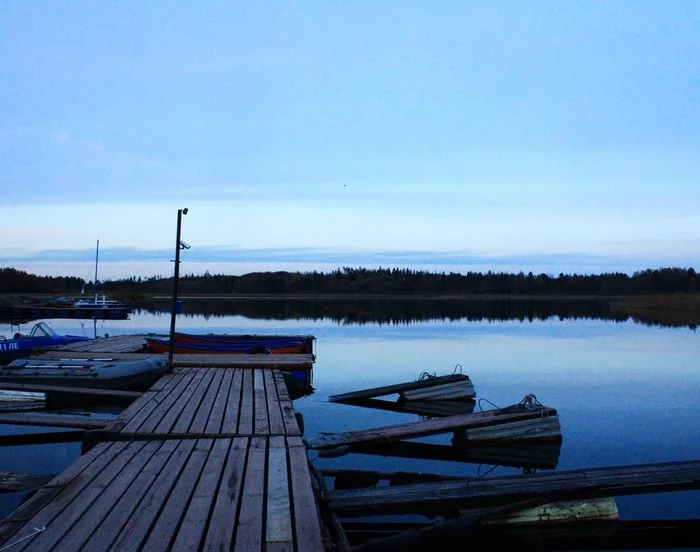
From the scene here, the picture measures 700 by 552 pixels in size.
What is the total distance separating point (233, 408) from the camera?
1031cm

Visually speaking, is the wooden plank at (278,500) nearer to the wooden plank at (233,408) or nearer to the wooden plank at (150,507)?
the wooden plank at (150,507)

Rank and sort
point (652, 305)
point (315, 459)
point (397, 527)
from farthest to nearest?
point (652, 305)
point (315, 459)
point (397, 527)

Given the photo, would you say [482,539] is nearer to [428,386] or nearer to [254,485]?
[254,485]

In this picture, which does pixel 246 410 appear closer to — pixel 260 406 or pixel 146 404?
pixel 260 406

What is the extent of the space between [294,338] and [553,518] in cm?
1464

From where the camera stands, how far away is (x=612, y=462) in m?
10.6

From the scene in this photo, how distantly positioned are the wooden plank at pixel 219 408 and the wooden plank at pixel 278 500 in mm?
1410

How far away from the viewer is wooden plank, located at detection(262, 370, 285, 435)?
874 cm

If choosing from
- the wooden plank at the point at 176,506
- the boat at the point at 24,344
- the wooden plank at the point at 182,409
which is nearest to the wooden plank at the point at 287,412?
the wooden plank at the point at 182,409

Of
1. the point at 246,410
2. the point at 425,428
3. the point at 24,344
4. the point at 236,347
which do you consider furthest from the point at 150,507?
the point at 24,344

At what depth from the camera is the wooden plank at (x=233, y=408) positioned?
28.7ft

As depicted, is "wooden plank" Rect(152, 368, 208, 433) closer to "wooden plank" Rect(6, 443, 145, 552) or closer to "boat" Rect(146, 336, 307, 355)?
"wooden plank" Rect(6, 443, 145, 552)

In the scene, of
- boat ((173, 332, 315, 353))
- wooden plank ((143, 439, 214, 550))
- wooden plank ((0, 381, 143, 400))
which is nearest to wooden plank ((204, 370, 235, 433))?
wooden plank ((143, 439, 214, 550))

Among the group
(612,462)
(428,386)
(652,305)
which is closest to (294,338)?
(428,386)
